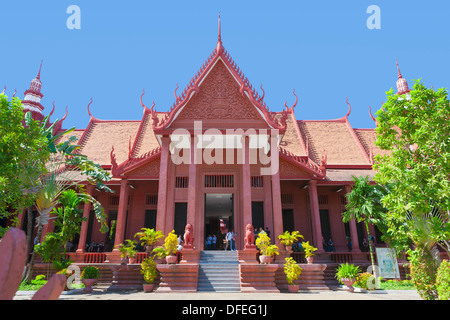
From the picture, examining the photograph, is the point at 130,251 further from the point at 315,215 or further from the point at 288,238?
the point at 315,215

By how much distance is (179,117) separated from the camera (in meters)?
12.7

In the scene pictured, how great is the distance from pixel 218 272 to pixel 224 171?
5.11m

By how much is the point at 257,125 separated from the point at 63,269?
30.0 ft

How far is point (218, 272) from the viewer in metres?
10.3

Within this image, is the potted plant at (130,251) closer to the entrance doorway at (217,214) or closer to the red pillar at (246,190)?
the entrance doorway at (217,214)

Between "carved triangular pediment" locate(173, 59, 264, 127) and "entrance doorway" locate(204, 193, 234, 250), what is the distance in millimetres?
3914

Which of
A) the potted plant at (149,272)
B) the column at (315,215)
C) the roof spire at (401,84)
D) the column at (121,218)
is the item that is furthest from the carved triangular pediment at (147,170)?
the roof spire at (401,84)

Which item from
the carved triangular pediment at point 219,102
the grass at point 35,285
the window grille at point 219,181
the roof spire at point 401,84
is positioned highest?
the roof spire at point 401,84

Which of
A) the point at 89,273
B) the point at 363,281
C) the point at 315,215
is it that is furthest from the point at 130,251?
the point at 315,215

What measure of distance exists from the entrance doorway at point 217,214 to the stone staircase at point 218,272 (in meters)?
2.32

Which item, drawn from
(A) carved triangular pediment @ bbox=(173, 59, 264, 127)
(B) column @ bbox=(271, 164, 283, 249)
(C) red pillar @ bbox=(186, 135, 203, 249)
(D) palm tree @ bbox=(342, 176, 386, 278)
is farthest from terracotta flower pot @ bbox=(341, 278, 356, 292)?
(A) carved triangular pediment @ bbox=(173, 59, 264, 127)

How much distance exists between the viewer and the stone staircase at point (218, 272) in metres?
9.57

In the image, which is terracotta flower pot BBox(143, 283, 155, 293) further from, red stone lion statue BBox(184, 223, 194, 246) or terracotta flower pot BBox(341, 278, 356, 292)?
terracotta flower pot BBox(341, 278, 356, 292)
